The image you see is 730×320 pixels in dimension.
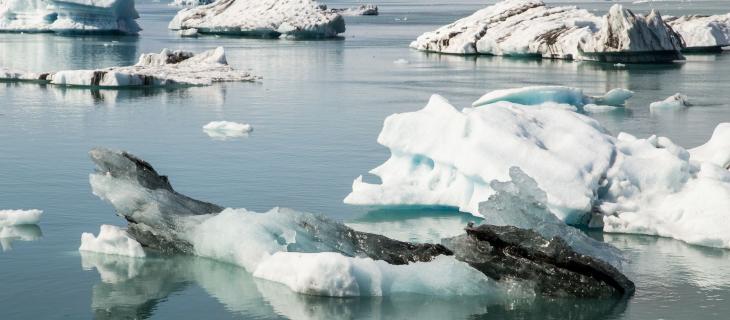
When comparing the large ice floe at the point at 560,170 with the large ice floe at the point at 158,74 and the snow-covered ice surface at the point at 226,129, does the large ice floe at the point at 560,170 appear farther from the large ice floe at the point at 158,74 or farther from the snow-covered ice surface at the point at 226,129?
the large ice floe at the point at 158,74

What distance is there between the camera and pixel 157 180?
44.0 ft

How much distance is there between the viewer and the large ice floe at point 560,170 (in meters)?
14.0

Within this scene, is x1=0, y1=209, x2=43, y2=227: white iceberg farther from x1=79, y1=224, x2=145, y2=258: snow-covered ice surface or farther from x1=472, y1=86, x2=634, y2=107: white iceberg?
x1=472, y1=86, x2=634, y2=107: white iceberg

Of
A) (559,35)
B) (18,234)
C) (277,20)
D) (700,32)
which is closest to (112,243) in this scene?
(18,234)

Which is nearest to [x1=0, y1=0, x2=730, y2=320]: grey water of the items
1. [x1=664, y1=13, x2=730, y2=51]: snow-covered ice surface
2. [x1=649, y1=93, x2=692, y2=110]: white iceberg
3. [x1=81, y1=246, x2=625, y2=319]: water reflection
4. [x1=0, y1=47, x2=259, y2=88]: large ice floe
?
[x1=81, y1=246, x2=625, y2=319]: water reflection

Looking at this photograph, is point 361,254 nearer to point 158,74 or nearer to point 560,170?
point 560,170

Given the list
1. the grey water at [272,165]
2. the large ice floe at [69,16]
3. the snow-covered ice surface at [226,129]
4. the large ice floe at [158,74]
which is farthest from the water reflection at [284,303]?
the large ice floe at [69,16]

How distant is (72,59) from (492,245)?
40331 mm

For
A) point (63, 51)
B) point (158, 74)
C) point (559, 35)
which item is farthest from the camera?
point (63, 51)

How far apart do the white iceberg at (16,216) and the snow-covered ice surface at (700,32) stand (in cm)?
4431

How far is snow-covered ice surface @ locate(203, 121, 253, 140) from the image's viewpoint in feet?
77.8

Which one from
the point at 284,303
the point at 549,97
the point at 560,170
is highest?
the point at 549,97

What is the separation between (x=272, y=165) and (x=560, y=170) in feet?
21.9

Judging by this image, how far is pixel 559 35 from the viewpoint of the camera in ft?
158
